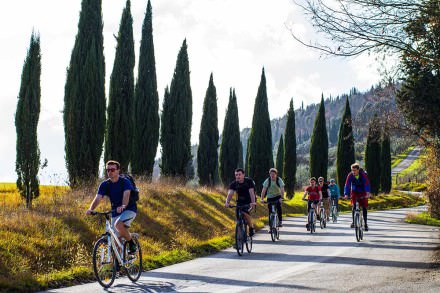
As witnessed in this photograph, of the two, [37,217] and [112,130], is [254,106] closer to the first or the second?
[112,130]

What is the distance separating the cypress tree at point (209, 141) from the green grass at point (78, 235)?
69.7 ft

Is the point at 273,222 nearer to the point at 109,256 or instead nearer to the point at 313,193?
the point at 313,193

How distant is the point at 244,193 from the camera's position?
45.4ft

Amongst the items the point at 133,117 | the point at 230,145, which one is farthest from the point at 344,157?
the point at 133,117

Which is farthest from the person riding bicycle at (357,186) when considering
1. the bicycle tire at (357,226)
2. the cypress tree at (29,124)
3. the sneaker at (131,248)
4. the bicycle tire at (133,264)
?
the cypress tree at (29,124)

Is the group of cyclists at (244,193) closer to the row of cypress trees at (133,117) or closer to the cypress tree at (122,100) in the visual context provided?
the row of cypress trees at (133,117)

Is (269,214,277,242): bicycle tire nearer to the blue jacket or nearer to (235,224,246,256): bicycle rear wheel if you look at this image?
the blue jacket

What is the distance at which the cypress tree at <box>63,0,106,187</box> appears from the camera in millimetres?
22047

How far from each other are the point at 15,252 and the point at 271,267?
5128mm

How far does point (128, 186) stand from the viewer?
9.30 m

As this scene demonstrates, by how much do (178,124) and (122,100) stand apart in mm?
8749

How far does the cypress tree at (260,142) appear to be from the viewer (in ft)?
156

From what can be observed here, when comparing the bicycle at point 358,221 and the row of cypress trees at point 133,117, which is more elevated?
the row of cypress trees at point 133,117

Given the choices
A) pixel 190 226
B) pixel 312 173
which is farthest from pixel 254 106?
pixel 190 226
